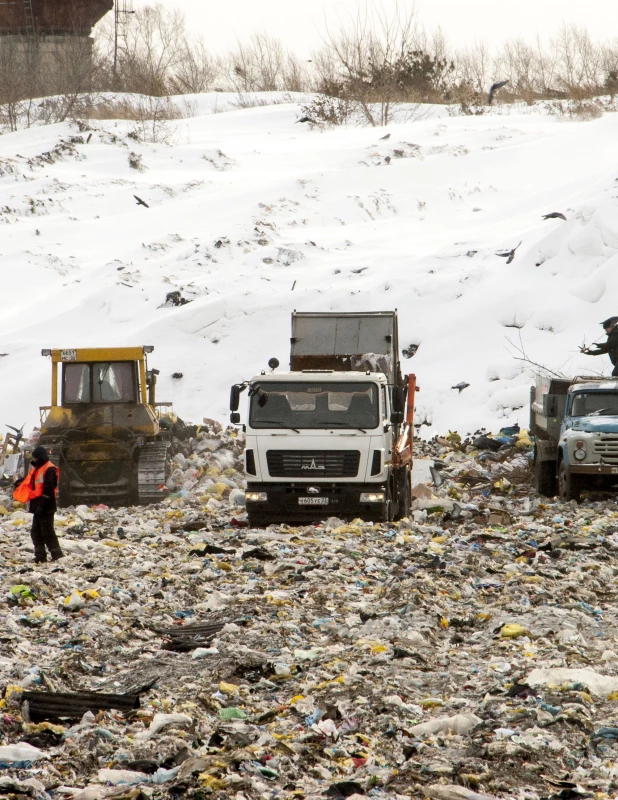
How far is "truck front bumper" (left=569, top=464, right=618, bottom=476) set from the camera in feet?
44.3

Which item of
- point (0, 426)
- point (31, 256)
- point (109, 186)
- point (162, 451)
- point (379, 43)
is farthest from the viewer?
point (379, 43)

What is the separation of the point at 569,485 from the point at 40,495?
7.42 meters

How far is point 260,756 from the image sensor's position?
5023 mm

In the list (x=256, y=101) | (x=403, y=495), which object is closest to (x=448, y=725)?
(x=403, y=495)

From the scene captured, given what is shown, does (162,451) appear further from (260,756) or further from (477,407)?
(260,756)

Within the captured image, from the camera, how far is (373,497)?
12.0 meters

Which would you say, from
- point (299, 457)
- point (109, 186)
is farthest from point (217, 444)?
point (109, 186)

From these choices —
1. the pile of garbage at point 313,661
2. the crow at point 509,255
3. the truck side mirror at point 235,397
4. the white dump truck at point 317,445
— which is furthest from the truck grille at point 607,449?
the crow at point 509,255

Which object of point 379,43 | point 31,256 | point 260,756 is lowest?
point 260,756

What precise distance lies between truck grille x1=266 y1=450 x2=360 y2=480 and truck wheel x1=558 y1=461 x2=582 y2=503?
3.59 m

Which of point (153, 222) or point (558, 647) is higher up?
point (153, 222)

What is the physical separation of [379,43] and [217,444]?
31834mm

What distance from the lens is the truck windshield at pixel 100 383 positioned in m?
15.1

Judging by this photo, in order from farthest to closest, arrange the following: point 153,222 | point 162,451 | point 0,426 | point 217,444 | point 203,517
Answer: point 153,222 < point 0,426 < point 217,444 < point 162,451 < point 203,517
